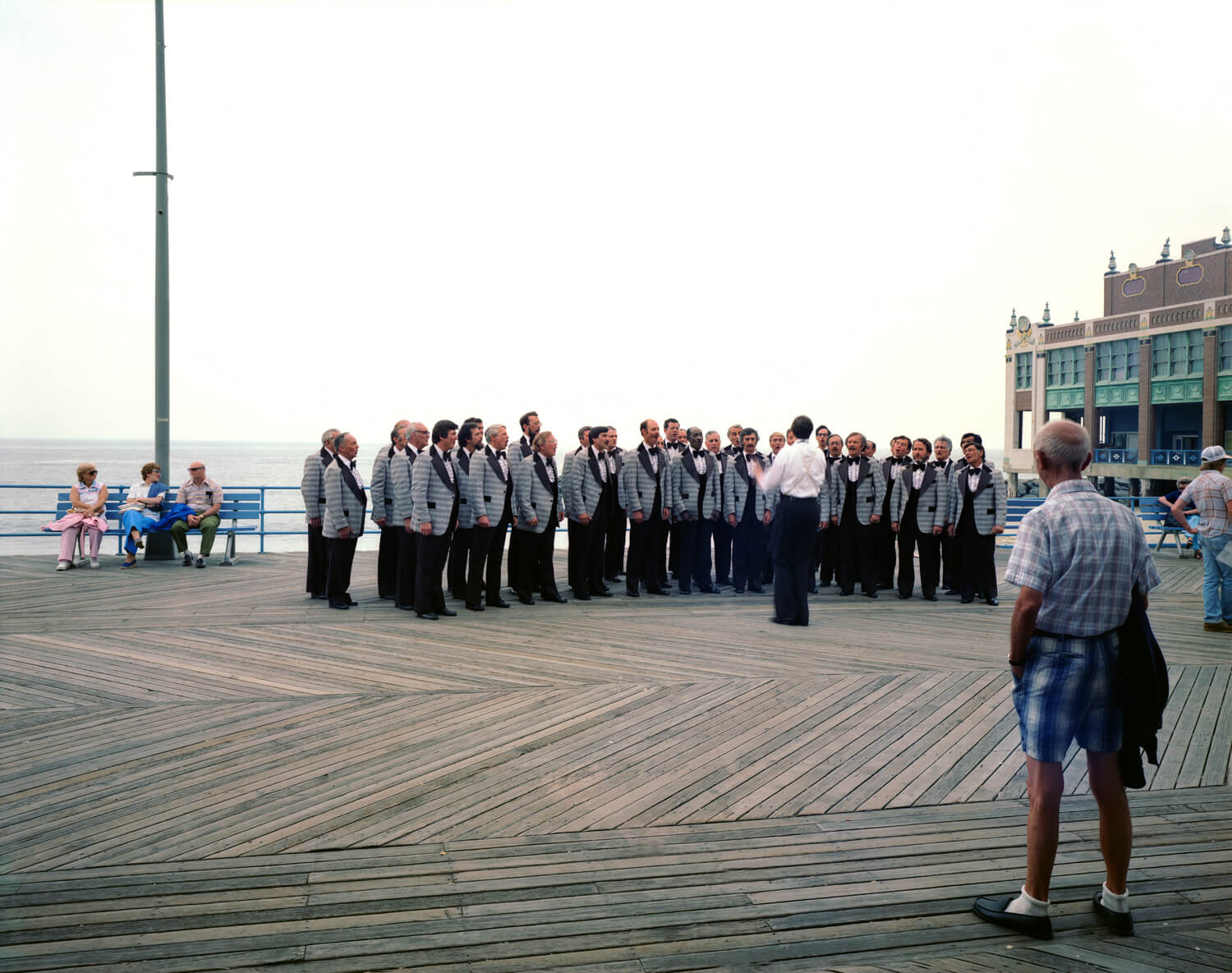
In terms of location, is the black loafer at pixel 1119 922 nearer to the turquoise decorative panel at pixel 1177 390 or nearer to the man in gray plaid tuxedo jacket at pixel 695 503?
the man in gray plaid tuxedo jacket at pixel 695 503

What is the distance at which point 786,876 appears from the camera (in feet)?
11.6

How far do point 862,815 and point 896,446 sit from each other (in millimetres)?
7607

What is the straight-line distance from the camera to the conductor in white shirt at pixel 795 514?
885cm

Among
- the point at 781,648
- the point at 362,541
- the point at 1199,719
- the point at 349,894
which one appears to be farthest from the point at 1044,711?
the point at 362,541

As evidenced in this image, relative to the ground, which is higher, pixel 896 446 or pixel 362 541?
pixel 896 446

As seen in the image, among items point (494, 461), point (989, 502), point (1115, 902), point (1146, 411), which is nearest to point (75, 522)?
point (494, 461)

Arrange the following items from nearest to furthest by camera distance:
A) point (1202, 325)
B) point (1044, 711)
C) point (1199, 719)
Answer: point (1044, 711), point (1199, 719), point (1202, 325)

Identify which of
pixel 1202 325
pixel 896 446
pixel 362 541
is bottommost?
pixel 362 541

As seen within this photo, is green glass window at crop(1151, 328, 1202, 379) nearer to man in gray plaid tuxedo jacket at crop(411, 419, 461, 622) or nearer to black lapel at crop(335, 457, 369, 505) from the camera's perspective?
man in gray plaid tuxedo jacket at crop(411, 419, 461, 622)

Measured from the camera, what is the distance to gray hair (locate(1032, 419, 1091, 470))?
3.20 metres

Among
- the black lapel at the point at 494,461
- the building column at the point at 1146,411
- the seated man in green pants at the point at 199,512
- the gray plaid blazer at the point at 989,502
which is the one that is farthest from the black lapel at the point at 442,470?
the building column at the point at 1146,411

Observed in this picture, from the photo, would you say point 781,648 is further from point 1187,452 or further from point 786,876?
point 1187,452

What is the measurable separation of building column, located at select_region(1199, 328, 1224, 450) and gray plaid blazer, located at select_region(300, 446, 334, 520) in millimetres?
45218

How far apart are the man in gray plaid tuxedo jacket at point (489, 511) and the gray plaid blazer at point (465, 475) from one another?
1 cm
